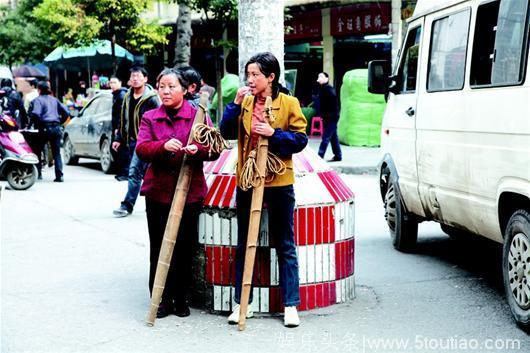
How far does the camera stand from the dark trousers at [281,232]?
225 inches

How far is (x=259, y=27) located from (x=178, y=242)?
2012 millimetres

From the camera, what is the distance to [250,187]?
5.58 m

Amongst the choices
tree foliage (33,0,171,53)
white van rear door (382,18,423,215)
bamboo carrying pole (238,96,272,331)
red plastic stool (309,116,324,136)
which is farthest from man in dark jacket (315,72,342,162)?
bamboo carrying pole (238,96,272,331)

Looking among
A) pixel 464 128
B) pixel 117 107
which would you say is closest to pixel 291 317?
pixel 464 128

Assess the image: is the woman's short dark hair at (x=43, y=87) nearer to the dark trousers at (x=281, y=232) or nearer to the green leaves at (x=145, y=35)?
the green leaves at (x=145, y=35)

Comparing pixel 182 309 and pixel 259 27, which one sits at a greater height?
pixel 259 27

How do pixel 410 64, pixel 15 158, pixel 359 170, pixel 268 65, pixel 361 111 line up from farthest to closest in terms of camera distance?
pixel 361 111 < pixel 359 170 < pixel 15 158 < pixel 410 64 < pixel 268 65

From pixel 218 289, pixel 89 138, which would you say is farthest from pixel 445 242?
pixel 89 138

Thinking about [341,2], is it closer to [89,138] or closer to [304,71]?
[304,71]

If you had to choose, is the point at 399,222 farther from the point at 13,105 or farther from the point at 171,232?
the point at 13,105

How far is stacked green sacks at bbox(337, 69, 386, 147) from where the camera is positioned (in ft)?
68.1

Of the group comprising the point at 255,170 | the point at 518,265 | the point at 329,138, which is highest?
the point at 255,170

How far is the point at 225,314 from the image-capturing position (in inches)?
241

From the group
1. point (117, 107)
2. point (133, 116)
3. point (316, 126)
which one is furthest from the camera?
point (316, 126)
